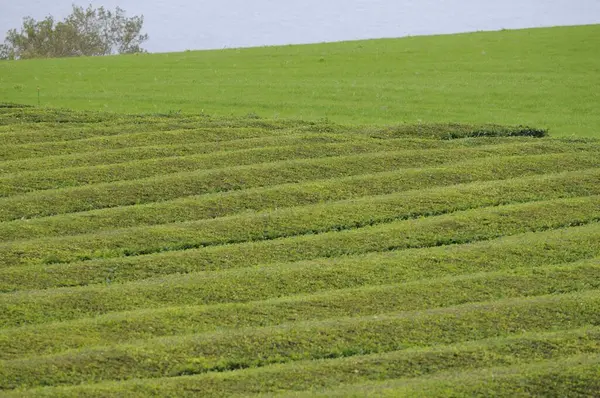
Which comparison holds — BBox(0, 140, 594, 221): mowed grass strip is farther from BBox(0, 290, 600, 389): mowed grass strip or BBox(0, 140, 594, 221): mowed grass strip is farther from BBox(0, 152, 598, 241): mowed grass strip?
BBox(0, 290, 600, 389): mowed grass strip

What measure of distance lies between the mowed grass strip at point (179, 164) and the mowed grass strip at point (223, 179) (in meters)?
0.64

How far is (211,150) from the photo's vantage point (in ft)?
91.2

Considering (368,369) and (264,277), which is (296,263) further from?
(368,369)

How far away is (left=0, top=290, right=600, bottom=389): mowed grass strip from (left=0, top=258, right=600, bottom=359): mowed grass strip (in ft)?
1.52

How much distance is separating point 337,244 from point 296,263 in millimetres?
1502

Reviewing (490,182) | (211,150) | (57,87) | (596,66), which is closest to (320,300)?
(490,182)

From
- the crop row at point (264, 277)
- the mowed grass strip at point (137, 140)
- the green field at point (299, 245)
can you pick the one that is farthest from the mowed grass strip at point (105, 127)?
the crop row at point (264, 277)

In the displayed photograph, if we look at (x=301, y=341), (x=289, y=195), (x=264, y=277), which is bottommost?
(x=301, y=341)

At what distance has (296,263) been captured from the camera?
61.7 ft

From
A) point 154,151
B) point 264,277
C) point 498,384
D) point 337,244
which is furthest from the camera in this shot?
point 154,151

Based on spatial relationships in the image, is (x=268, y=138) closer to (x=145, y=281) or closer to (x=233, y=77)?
(x=145, y=281)

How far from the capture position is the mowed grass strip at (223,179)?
22.7 metres

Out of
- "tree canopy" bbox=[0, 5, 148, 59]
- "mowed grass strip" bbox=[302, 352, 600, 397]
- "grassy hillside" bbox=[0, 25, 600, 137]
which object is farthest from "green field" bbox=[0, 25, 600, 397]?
"tree canopy" bbox=[0, 5, 148, 59]

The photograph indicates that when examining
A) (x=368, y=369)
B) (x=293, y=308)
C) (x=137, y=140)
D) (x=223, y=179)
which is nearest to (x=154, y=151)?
(x=137, y=140)
